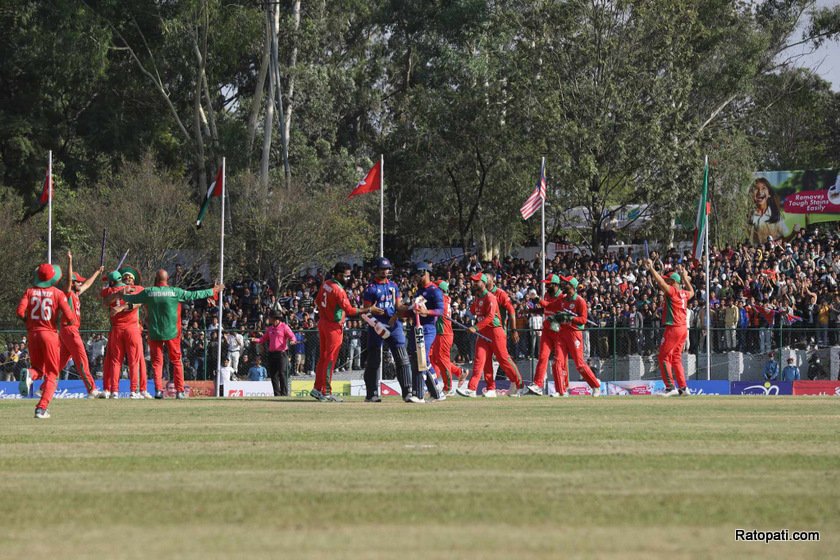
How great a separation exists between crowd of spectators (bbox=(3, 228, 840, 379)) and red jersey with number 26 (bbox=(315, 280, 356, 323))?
41.2ft

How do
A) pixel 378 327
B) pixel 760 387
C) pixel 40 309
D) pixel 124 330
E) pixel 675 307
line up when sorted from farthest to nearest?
pixel 760 387 → pixel 675 307 → pixel 124 330 → pixel 378 327 → pixel 40 309

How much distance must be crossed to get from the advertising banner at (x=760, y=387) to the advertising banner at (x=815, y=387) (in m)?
0.28

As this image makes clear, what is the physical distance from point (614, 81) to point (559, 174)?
431 cm

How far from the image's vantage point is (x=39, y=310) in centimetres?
1644

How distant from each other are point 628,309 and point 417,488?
96.9 feet

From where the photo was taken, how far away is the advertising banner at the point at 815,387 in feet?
108

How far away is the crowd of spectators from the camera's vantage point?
3425 centimetres

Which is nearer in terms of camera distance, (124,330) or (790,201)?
(124,330)

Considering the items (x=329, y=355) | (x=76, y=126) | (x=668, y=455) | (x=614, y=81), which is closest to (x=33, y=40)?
(x=76, y=126)

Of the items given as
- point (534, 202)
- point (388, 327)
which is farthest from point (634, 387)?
point (388, 327)

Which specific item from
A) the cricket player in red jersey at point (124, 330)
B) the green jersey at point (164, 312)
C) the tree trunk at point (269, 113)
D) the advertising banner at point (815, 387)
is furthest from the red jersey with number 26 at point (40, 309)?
the tree trunk at point (269, 113)

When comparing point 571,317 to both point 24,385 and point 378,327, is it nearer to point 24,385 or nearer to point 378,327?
point 378,327

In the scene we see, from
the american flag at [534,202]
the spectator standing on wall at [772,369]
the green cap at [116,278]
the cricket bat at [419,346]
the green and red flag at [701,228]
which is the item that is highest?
the american flag at [534,202]

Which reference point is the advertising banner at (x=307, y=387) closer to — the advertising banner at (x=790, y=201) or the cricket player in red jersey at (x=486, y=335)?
the cricket player in red jersey at (x=486, y=335)
